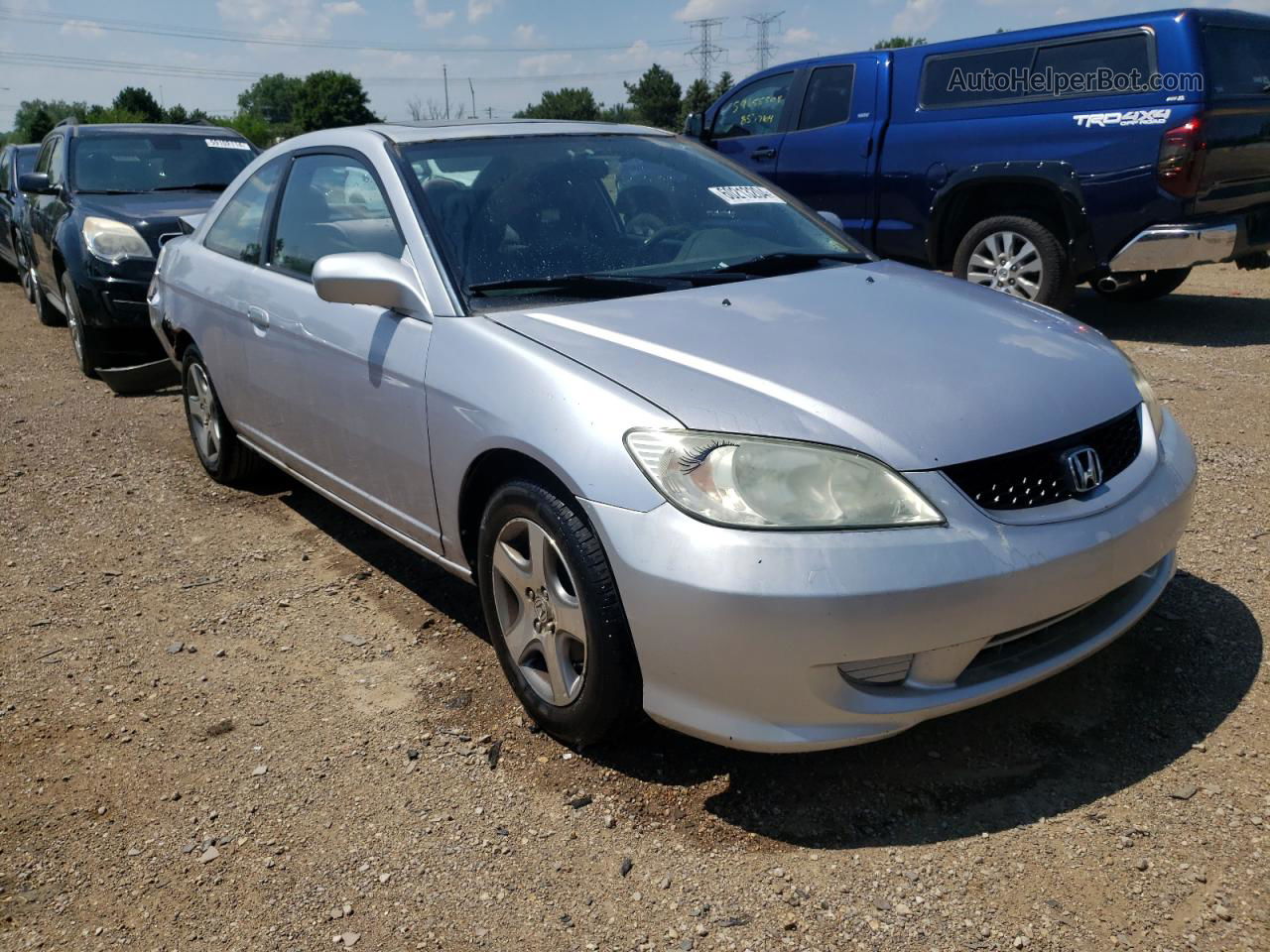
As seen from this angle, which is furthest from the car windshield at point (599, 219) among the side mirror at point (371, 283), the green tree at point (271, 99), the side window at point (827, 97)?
the green tree at point (271, 99)

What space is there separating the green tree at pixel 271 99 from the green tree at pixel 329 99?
1282 inches

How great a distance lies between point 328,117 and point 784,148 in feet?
250

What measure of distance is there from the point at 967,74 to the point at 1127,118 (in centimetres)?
148

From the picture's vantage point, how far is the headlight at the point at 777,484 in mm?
2348

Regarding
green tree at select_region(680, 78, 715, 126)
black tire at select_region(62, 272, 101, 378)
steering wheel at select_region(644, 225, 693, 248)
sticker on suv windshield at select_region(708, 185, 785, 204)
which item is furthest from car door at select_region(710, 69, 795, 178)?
green tree at select_region(680, 78, 715, 126)

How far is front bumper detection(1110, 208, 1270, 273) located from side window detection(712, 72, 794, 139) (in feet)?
11.4

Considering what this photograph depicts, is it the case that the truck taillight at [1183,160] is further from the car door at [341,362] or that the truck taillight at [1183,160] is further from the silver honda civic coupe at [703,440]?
the car door at [341,362]

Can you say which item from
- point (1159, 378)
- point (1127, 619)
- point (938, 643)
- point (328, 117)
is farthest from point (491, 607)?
point (328, 117)

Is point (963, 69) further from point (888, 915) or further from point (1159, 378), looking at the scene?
point (888, 915)

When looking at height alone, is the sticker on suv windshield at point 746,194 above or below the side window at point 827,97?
below

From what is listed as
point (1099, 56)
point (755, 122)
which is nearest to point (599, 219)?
point (1099, 56)

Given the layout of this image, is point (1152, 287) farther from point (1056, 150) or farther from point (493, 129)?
point (493, 129)

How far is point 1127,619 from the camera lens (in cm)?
275

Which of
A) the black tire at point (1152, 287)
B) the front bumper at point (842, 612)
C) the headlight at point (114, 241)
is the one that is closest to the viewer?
the front bumper at point (842, 612)
